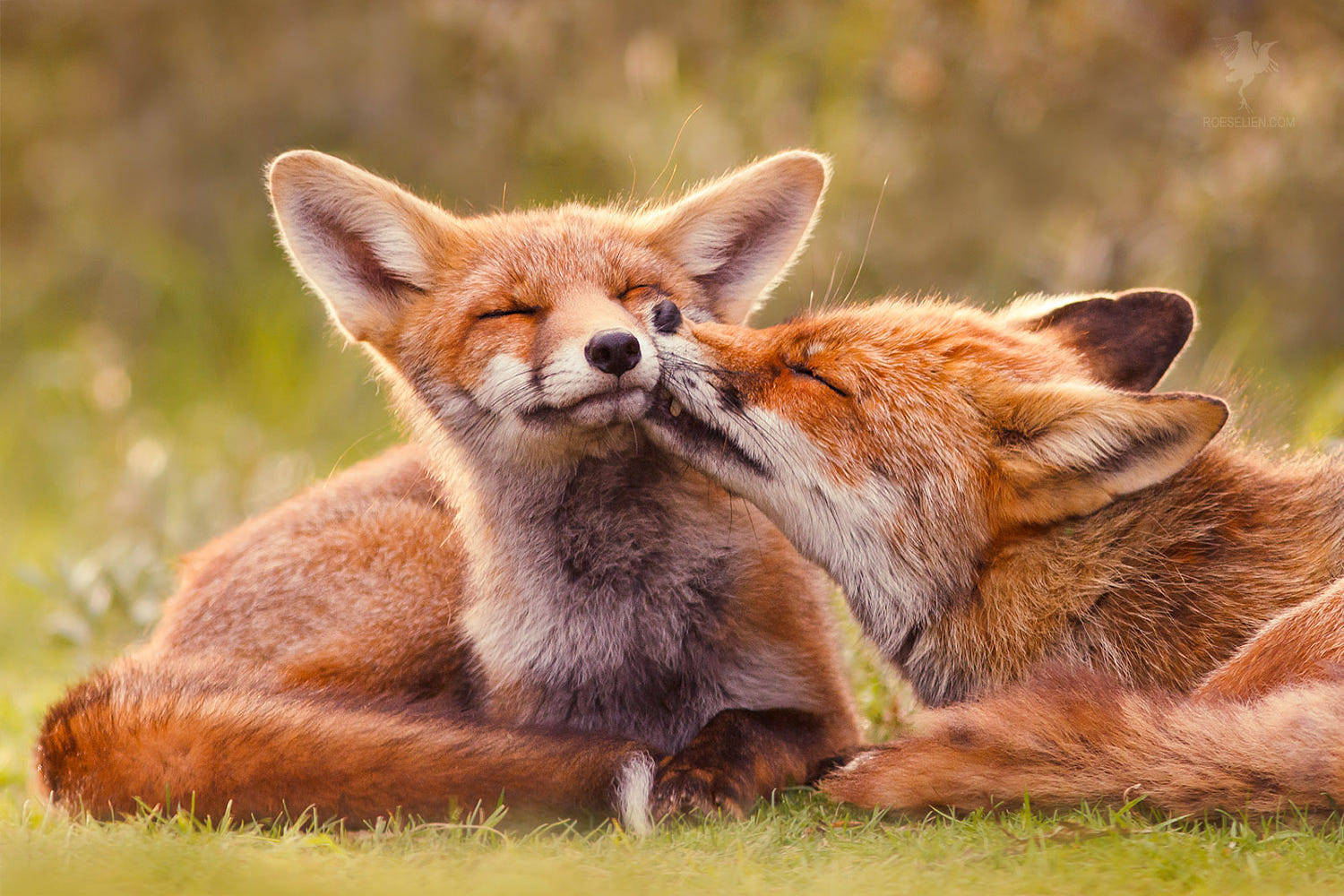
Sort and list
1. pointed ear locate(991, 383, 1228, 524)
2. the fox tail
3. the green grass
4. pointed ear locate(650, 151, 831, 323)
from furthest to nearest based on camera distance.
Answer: pointed ear locate(650, 151, 831, 323) → pointed ear locate(991, 383, 1228, 524) → the fox tail → the green grass

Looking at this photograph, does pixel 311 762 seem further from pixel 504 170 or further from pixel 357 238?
pixel 504 170

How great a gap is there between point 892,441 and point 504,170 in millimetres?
7419

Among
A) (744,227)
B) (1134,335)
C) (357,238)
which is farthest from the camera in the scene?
(744,227)

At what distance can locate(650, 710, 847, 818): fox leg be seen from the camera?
9.93ft

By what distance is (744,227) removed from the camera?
162 inches

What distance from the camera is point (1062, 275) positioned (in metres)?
7.78

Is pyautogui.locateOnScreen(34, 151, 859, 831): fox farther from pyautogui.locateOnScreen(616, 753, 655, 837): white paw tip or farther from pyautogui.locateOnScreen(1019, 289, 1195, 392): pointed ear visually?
pyautogui.locateOnScreen(1019, 289, 1195, 392): pointed ear

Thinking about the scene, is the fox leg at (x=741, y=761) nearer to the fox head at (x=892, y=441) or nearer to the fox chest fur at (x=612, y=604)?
the fox chest fur at (x=612, y=604)

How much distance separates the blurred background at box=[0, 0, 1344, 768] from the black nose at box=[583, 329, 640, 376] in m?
3.19

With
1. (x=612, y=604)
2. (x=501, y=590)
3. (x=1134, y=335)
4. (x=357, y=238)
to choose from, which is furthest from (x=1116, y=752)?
(x=357, y=238)

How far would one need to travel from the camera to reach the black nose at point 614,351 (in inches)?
125

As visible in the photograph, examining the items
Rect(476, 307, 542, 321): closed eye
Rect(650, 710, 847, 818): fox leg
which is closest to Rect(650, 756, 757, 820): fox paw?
Rect(650, 710, 847, 818): fox leg

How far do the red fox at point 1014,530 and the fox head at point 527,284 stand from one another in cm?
23

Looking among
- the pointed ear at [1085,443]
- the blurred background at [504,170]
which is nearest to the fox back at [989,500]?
the pointed ear at [1085,443]
